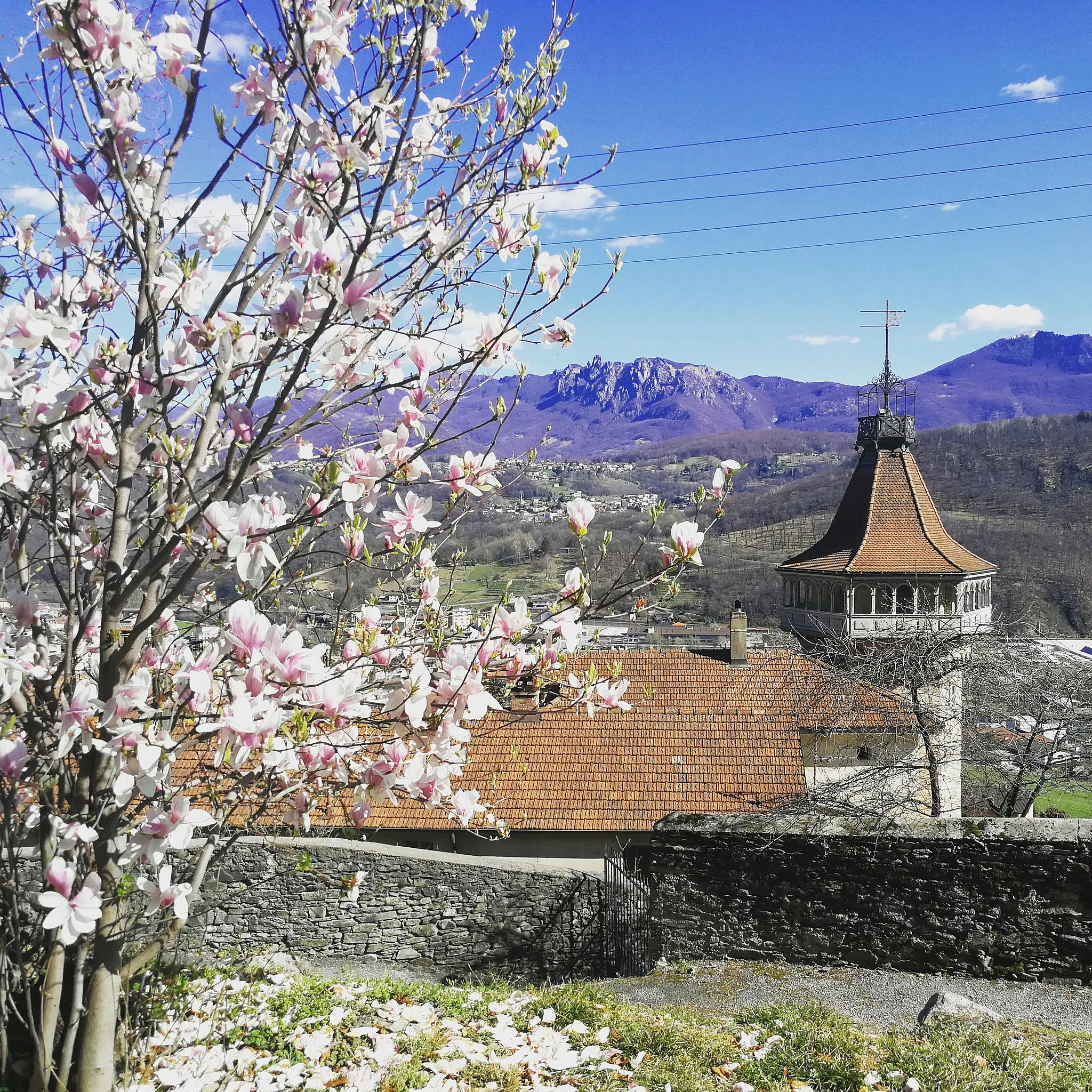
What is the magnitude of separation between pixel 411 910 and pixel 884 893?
4530 mm

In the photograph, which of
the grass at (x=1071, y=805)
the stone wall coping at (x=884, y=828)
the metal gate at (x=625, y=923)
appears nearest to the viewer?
the stone wall coping at (x=884, y=828)

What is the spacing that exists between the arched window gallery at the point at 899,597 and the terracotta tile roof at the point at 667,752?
546 centimetres

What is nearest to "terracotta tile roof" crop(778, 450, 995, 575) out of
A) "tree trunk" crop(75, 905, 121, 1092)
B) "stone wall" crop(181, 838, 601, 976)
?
"stone wall" crop(181, 838, 601, 976)

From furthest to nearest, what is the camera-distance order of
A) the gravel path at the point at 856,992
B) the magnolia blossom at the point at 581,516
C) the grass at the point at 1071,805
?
1. the grass at the point at 1071,805
2. the gravel path at the point at 856,992
3. the magnolia blossom at the point at 581,516

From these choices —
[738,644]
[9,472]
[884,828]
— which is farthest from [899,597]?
[9,472]

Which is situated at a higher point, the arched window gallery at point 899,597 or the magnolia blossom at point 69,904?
the arched window gallery at point 899,597

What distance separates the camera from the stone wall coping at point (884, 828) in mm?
6734

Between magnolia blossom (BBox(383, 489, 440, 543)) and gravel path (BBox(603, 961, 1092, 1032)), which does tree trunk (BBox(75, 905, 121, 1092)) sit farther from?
gravel path (BBox(603, 961, 1092, 1032))

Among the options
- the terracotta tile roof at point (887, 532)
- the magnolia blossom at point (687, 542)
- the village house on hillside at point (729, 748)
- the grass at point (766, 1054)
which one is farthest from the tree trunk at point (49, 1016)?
the terracotta tile roof at point (887, 532)

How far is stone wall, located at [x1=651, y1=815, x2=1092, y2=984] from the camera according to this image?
6594mm

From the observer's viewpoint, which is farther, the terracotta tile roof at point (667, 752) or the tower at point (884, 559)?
the tower at point (884, 559)

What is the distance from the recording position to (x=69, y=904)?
88.6 inches

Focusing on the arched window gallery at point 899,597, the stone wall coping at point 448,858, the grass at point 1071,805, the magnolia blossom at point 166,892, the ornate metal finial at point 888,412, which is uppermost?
the ornate metal finial at point 888,412

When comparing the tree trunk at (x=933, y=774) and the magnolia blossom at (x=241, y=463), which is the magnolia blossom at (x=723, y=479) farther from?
the tree trunk at (x=933, y=774)
